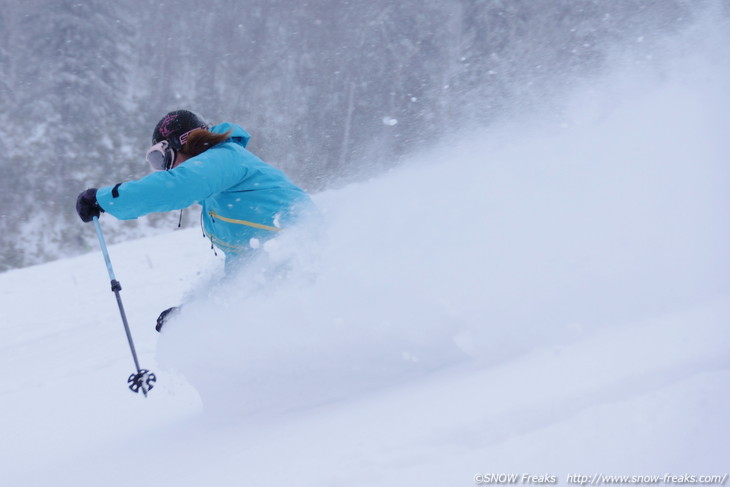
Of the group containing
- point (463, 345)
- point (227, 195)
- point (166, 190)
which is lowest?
point (463, 345)

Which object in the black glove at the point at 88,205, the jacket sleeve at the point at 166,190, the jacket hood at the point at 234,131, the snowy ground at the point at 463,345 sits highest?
the jacket hood at the point at 234,131

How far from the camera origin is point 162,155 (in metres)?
3.42

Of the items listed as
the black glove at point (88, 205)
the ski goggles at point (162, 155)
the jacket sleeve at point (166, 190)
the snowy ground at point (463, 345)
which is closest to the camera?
the snowy ground at point (463, 345)

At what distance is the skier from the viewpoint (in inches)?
119

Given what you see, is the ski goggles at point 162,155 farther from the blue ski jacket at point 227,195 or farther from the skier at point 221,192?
the blue ski jacket at point 227,195

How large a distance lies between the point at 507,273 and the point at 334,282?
3.37ft

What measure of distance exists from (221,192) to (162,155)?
0.43 metres

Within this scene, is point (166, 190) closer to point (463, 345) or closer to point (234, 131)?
point (234, 131)

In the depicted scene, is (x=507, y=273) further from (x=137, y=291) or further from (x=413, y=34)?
(x=413, y=34)

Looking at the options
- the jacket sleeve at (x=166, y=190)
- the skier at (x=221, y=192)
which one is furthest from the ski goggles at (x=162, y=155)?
the jacket sleeve at (x=166, y=190)

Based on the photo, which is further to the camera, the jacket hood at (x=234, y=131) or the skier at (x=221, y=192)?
A: the jacket hood at (x=234, y=131)

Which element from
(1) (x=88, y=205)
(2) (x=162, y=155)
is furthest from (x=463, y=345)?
(1) (x=88, y=205)

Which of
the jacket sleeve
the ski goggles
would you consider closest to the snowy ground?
the jacket sleeve

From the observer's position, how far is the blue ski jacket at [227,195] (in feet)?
9.79
